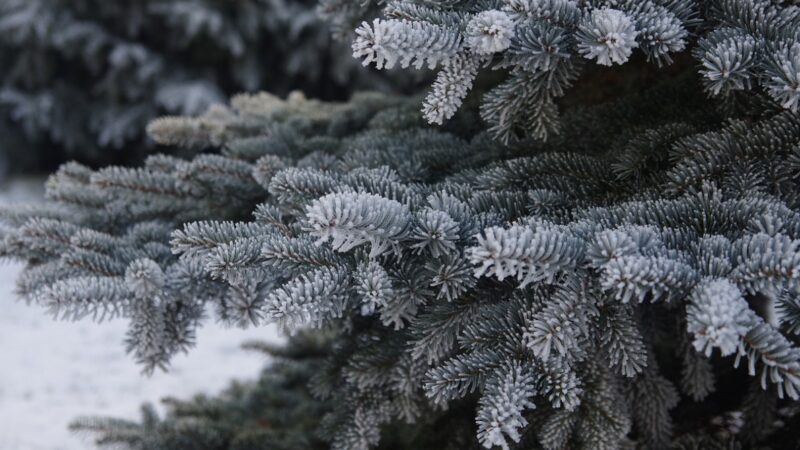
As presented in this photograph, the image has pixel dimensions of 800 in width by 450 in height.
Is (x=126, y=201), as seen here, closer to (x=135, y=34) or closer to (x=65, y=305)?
(x=65, y=305)

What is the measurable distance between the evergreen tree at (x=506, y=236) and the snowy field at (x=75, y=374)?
1304mm

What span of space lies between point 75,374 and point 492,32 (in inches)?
109

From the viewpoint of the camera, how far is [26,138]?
5289mm

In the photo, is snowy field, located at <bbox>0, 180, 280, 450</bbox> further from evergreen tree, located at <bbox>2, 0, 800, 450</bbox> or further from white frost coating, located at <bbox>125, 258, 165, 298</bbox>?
white frost coating, located at <bbox>125, 258, 165, 298</bbox>

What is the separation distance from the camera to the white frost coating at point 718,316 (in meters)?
0.69

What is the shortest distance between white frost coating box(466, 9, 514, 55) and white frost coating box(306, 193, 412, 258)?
0.23 meters

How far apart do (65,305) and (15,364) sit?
2361mm

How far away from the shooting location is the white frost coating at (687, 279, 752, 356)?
2.26 ft

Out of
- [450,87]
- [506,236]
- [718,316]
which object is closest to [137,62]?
[450,87]

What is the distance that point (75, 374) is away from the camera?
3016mm

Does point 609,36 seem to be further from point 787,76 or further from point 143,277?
point 143,277

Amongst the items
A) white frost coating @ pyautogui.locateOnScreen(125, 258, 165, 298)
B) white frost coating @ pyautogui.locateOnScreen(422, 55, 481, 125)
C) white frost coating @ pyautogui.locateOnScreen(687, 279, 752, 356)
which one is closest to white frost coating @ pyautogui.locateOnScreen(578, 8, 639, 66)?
white frost coating @ pyautogui.locateOnScreen(422, 55, 481, 125)

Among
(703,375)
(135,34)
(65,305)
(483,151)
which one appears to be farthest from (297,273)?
(135,34)

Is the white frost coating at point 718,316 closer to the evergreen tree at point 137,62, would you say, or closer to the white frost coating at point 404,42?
the white frost coating at point 404,42
